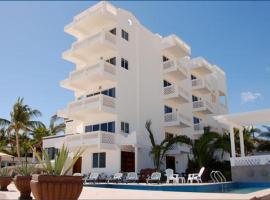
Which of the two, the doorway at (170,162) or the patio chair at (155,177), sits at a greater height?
the doorway at (170,162)

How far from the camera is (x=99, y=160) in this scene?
25.0m

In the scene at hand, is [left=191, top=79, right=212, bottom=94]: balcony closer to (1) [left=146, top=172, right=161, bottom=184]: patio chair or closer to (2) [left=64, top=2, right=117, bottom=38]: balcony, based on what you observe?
(2) [left=64, top=2, right=117, bottom=38]: balcony

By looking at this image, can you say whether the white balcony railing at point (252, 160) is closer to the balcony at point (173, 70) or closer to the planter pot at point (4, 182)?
the balcony at point (173, 70)

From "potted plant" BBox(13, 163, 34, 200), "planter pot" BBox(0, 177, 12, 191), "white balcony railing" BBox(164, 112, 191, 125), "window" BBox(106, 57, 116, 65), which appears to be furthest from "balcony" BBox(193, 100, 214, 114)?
"potted plant" BBox(13, 163, 34, 200)

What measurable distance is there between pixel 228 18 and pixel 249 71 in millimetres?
6204

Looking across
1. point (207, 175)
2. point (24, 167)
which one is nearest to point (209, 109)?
point (207, 175)

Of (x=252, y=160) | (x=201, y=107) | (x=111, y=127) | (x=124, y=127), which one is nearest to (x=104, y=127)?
(x=111, y=127)

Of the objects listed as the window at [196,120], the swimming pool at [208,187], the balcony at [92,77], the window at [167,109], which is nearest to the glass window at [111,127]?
the balcony at [92,77]

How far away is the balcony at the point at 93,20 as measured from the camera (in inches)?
1045

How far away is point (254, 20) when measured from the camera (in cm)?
1848

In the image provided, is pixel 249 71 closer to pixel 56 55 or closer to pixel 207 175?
pixel 207 175

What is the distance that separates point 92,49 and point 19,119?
16.2m

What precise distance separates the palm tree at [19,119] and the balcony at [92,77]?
484 inches

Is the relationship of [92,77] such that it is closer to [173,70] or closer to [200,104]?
[173,70]
